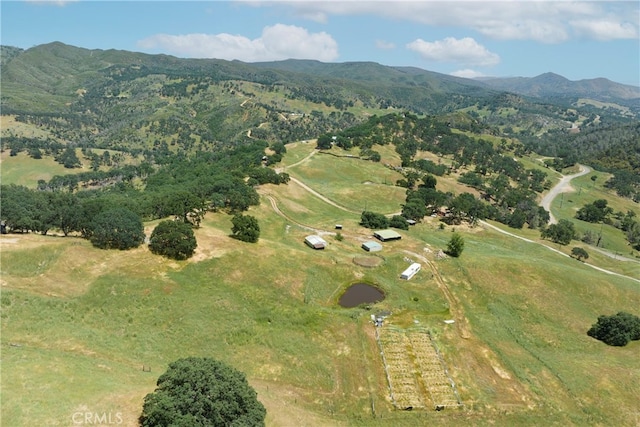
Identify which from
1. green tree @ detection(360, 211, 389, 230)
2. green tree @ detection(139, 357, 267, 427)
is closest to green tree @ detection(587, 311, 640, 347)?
green tree @ detection(360, 211, 389, 230)

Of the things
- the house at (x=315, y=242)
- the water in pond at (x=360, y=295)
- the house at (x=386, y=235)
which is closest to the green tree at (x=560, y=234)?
the house at (x=386, y=235)

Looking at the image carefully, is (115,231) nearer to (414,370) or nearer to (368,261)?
(368,261)

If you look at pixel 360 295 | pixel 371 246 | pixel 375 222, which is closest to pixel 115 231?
pixel 360 295

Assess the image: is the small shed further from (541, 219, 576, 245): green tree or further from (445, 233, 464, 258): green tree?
(541, 219, 576, 245): green tree

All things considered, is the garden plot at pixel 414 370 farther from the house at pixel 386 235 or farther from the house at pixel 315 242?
the house at pixel 386 235

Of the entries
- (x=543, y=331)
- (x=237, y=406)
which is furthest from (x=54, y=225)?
(x=543, y=331)
